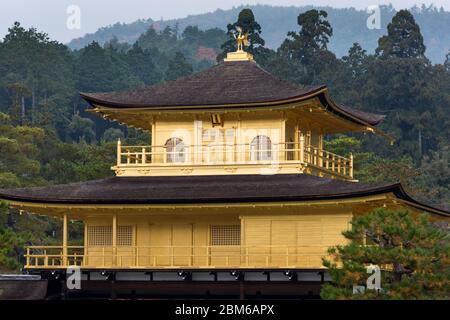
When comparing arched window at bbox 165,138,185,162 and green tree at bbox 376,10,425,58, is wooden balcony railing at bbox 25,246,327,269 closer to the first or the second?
arched window at bbox 165,138,185,162

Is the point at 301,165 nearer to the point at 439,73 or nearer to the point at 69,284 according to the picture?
the point at 69,284

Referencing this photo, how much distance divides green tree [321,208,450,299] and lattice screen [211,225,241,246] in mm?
7290

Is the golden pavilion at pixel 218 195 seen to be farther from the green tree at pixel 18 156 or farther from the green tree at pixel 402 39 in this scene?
the green tree at pixel 402 39

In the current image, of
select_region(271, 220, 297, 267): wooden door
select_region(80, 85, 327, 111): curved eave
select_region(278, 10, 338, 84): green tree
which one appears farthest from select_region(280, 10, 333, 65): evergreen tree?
select_region(271, 220, 297, 267): wooden door

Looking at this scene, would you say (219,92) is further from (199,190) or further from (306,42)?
(306,42)

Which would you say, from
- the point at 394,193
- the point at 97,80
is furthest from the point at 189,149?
the point at 97,80

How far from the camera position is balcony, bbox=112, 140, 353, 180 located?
145 ft

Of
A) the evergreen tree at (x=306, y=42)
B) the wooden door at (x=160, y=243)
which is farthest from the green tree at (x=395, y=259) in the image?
the evergreen tree at (x=306, y=42)

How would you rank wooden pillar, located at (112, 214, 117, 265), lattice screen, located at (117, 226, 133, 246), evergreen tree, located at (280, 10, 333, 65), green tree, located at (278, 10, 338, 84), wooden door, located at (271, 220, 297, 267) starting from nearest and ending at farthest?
wooden door, located at (271, 220, 297, 267), wooden pillar, located at (112, 214, 117, 265), lattice screen, located at (117, 226, 133, 246), green tree, located at (278, 10, 338, 84), evergreen tree, located at (280, 10, 333, 65)

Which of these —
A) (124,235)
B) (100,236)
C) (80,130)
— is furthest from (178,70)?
(124,235)

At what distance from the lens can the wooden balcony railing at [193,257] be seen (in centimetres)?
4103

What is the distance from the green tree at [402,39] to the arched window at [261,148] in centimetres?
7273
